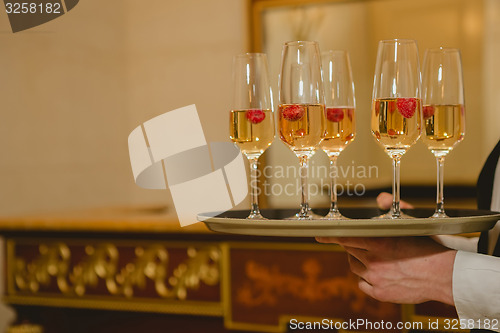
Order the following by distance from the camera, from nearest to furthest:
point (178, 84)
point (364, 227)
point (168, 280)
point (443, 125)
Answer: point (364, 227)
point (443, 125)
point (168, 280)
point (178, 84)

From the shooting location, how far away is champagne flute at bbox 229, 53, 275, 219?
1.23 m

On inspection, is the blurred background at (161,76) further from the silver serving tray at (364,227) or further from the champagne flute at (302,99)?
the silver serving tray at (364,227)

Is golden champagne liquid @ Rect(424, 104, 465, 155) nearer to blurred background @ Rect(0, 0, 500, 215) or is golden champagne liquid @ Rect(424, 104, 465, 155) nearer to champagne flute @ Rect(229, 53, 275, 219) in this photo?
champagne flute @ Rect(229, 53, 275, 219)

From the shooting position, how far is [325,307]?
86.4 inches

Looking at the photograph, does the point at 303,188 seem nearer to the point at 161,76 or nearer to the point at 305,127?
the point at 305,127

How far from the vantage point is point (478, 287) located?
1.16 m

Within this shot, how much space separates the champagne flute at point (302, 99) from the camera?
117cm

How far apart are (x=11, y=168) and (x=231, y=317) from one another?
1511 mm

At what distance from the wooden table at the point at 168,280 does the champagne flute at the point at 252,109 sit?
102 cm

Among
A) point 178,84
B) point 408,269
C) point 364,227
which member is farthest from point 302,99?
point 178,84

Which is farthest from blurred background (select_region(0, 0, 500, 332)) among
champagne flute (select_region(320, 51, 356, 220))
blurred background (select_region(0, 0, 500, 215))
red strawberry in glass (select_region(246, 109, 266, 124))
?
red strawberry in glass (select_region(246, 109, 266, 124))

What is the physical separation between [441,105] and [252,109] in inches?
15.9

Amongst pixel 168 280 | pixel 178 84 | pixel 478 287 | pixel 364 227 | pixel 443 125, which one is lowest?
pixel 168 280

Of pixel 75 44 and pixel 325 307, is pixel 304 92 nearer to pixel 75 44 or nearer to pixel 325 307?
pixel 325 307
